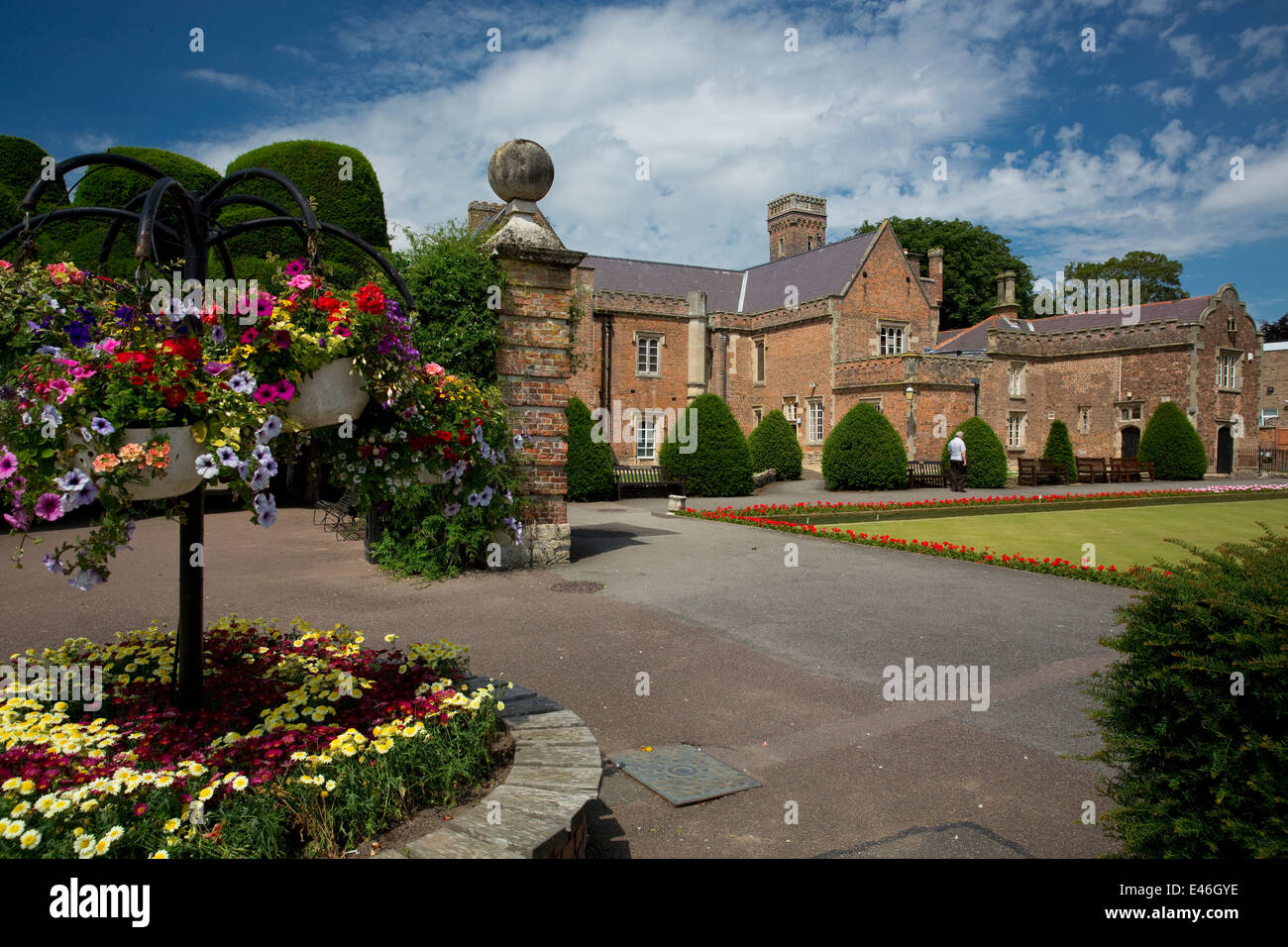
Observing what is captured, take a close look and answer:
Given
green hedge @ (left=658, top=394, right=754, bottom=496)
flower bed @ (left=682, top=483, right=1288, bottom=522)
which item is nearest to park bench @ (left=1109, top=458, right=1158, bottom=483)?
flower bed @ (left=682, top=483, right=1288, bottom=522)

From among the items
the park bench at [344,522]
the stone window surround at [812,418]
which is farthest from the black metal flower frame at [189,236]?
the stone window surround at [812,418]

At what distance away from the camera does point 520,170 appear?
11.1 meters

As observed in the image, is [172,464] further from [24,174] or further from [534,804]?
[24,174]

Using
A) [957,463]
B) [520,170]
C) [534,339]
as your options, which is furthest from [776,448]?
[520,170]

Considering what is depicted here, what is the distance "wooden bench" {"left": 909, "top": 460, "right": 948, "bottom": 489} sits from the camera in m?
29.8

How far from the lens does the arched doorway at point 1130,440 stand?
138 ft

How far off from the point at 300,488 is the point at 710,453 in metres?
12.7

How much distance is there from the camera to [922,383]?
35.5 meters

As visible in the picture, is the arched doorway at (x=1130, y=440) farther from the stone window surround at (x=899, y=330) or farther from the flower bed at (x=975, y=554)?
the flower bed at (x=975, y=554)

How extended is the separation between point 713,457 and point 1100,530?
11.9m

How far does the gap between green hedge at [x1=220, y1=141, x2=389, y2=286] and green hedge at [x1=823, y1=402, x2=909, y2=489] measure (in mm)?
16633

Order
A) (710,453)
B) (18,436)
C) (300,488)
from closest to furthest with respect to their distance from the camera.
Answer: (18,436), (300,488), (710,453)
